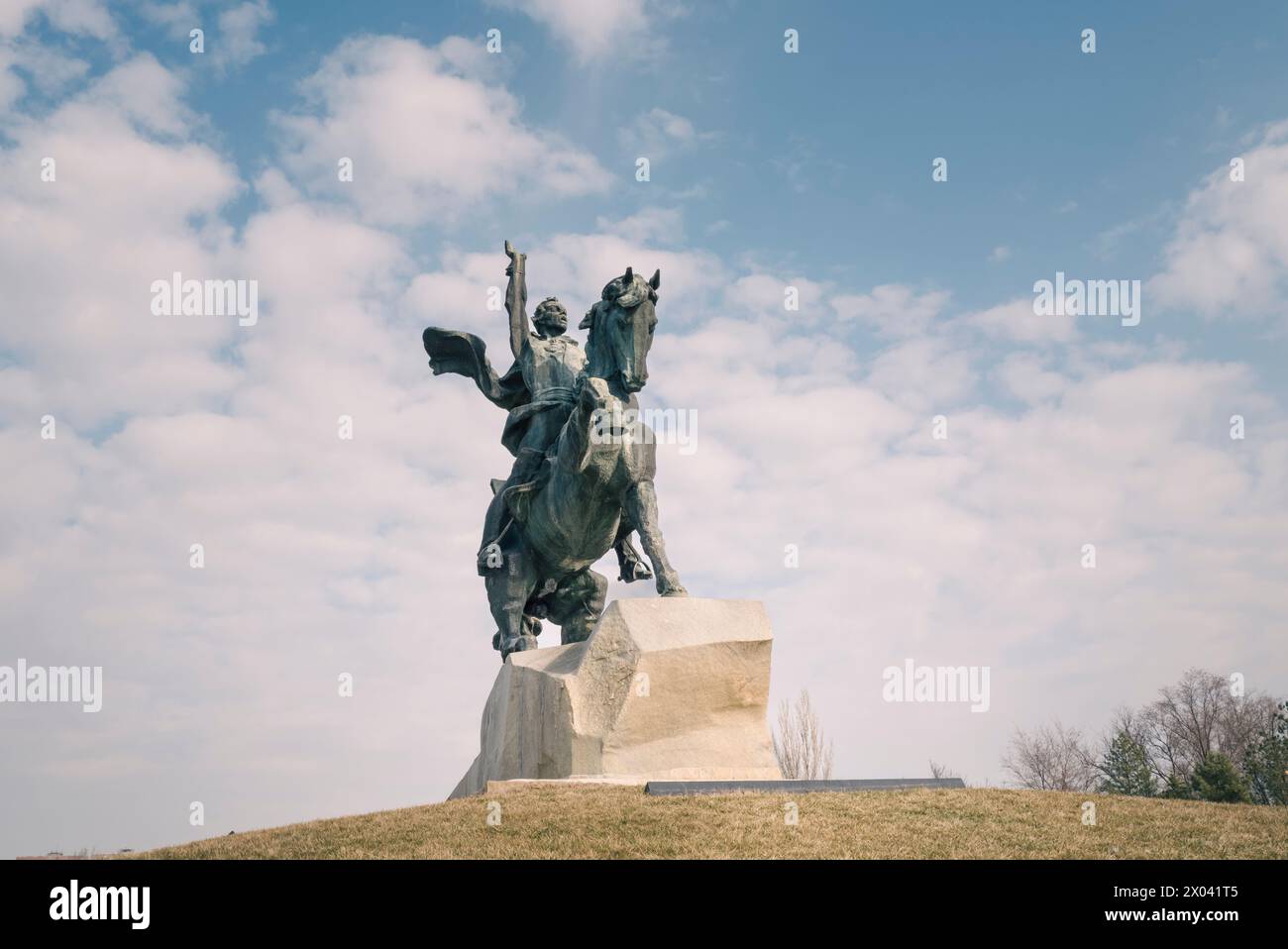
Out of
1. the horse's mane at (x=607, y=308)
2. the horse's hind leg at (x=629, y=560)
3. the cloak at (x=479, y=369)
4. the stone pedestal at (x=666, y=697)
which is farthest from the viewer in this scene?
the cloak at (x=479, y=369)

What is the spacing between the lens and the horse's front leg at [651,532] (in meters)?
9.91

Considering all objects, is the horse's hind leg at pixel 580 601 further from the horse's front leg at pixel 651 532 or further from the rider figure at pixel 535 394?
the horse's front leg at pixel 651 532

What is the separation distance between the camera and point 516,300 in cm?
1254

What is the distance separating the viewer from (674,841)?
7.00 m

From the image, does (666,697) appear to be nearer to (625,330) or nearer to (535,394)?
(625,330)

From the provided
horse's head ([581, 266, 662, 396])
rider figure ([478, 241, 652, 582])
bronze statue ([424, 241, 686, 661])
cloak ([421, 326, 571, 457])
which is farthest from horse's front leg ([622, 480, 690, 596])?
cloak ([421, 326, 571, 457])

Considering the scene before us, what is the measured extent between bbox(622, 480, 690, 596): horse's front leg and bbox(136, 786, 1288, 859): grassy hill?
2062 mm

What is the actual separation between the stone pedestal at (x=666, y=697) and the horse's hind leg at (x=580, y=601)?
2.44 meters

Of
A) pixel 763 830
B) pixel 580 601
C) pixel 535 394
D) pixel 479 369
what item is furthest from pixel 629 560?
pixel 763 830

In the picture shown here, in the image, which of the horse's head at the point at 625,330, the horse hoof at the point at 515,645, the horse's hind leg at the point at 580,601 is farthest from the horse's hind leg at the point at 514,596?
the horse's head at the point at 625,330

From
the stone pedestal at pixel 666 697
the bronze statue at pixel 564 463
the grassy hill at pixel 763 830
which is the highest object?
the bronze statue at pixel 564 463
